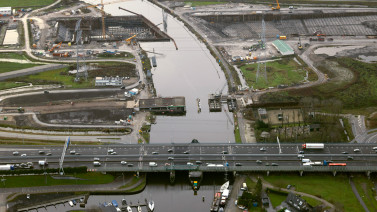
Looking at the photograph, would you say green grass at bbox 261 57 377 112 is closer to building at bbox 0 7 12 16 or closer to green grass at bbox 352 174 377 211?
green grass at bbox 352 174 377 211

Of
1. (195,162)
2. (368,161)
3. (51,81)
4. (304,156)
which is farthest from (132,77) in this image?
(368,161)

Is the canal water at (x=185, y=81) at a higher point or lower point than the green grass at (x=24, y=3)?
lower

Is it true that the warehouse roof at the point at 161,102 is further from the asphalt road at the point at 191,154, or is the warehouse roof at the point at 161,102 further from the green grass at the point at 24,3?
the green grass at the point at 24,3

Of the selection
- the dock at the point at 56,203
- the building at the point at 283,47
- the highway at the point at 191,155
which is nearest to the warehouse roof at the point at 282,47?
the building at the point at 283,47

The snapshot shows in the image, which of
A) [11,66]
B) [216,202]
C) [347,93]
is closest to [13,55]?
[11,66]

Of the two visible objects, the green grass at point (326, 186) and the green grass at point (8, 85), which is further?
the green grass at point (8, 85)

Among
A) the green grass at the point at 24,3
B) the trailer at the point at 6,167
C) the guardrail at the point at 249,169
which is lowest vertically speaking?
the trailer at the point at 6,167

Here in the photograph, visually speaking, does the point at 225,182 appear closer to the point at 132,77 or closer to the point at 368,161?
the point at 368,161
